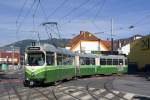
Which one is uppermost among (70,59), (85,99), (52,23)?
(52,23)

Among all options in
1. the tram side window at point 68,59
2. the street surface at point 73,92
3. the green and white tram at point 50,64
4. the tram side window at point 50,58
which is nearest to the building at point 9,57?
the green and white tram at point 50,64

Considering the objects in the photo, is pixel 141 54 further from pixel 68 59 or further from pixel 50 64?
pixel 50 64

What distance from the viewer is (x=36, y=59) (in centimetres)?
2703

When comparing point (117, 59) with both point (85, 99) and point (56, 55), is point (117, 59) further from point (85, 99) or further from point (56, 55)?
point (85, 99)

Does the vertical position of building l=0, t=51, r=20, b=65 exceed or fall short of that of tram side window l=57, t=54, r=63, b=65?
it exceeds it

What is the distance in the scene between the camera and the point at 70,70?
113 feet

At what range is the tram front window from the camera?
26.8 metres

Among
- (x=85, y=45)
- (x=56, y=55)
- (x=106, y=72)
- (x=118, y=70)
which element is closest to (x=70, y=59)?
(x=56, y=55)

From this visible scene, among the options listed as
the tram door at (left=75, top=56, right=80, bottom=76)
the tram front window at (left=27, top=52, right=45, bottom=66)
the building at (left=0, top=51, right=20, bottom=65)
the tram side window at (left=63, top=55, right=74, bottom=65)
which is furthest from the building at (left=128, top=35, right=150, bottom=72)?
the building at (left=0, top=51, right=20, bottom=65)

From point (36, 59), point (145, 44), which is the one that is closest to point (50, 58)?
point (36, 59)

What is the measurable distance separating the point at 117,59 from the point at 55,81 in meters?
22.2

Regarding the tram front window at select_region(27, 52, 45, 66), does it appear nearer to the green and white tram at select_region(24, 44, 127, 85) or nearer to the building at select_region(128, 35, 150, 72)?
the green and white tram at select_region(24, 44, 127, 85)

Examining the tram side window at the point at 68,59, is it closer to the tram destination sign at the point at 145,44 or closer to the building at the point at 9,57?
the tram destination sign at the point at 145,44

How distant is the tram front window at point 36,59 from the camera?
1054 inches
